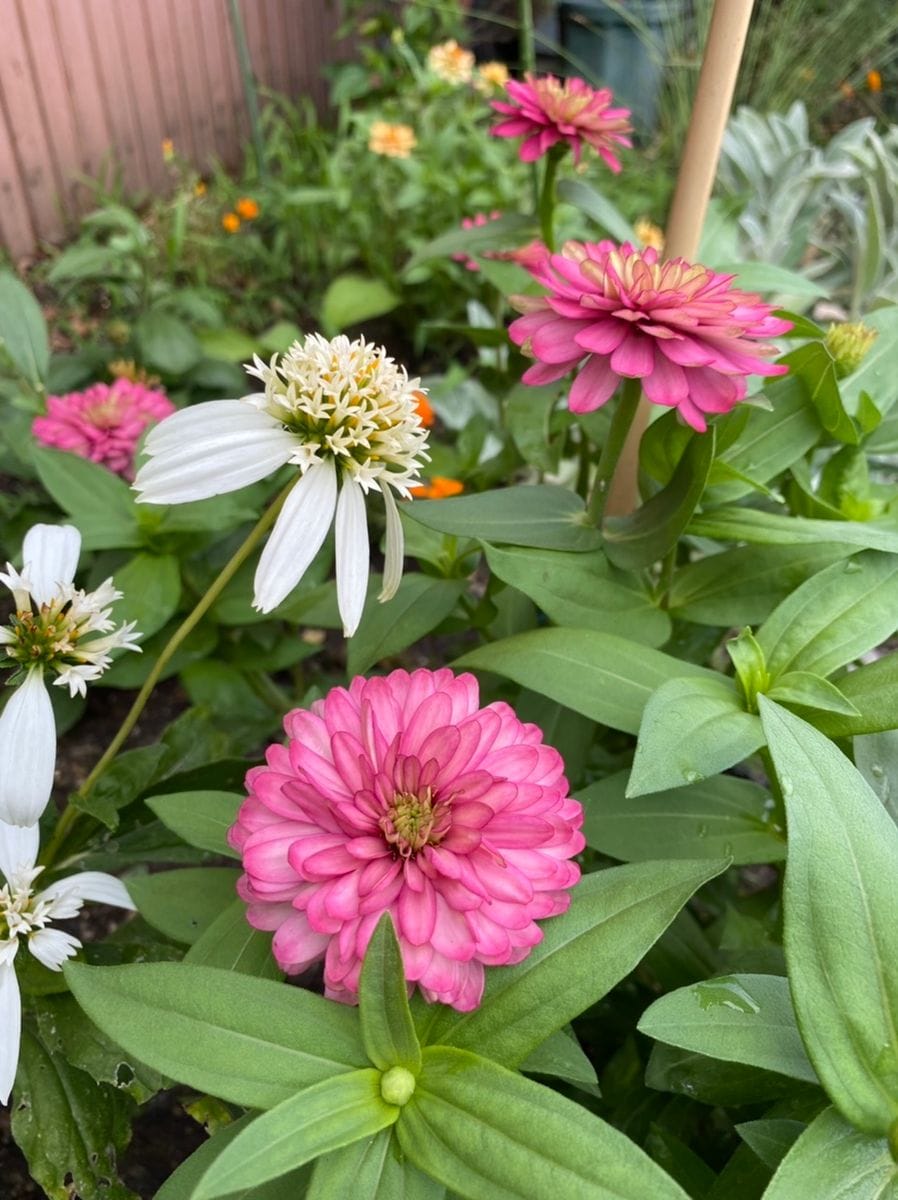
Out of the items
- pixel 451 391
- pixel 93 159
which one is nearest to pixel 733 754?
pixel 451 391

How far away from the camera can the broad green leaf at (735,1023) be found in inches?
18.2

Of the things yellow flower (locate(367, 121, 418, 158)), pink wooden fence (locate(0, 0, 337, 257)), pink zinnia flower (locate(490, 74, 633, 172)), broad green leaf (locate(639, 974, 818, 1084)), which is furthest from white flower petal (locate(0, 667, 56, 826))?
pink wooden fence (locate(0, 0, 337, 257))

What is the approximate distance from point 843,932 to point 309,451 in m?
0.35

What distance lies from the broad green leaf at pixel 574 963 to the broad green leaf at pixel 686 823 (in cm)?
13

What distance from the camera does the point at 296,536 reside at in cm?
53

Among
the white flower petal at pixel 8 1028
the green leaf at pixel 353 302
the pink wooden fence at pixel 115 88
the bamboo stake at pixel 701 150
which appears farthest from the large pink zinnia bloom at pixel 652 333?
the pink wooden fence at pixel 115 88

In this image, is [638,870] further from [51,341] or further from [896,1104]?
[51,341]

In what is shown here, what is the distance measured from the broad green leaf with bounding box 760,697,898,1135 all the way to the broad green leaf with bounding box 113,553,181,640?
521 mm

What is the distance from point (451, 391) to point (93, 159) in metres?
1.10

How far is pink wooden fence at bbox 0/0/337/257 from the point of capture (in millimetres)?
1891

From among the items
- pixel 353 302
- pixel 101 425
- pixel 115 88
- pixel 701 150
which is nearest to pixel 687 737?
pixel 701 150

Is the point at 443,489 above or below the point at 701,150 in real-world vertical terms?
below

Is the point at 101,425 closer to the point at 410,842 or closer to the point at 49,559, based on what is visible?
the point at 49,559

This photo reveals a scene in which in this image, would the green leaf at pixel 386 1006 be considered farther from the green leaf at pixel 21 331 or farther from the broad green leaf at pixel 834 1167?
the green leaf at pixel 21 331
